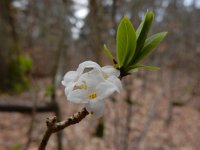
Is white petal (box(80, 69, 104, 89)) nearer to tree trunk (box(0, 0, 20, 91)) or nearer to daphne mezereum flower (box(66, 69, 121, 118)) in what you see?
daphne mezereum flower (box(66, 69, 121, 118))

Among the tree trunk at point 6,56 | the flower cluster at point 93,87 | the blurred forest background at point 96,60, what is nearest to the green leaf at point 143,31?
the flower cluster at point 93,87

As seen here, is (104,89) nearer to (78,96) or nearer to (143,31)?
(78,96)

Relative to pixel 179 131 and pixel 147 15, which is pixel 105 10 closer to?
pixel 147 15

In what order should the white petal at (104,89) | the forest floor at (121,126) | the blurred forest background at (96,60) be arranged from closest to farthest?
the white petal at (104,89), the blurred forest background at (96,60), the forest floor at (121,126)

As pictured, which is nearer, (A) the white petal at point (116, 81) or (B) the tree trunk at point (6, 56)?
(A) the white petal at point (116, 81)

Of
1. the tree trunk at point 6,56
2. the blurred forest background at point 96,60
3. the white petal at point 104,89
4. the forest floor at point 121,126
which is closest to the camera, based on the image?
the white petal at point 104,89

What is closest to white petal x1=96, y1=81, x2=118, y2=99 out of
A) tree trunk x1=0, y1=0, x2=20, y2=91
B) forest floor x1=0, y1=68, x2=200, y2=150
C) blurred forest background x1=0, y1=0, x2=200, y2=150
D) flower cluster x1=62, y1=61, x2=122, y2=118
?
flower cluster x1=62, y1=61, x2=122, y2=118

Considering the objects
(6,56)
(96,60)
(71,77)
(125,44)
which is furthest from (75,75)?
(6,56)

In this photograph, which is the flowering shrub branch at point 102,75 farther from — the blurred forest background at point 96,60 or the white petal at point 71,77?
the blurred forest background at point 96,60
